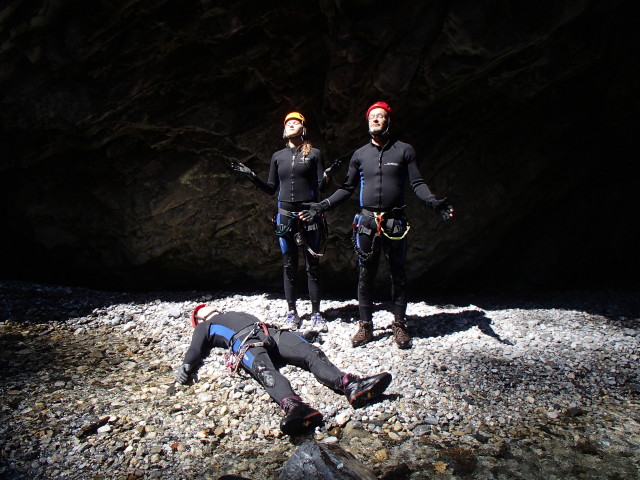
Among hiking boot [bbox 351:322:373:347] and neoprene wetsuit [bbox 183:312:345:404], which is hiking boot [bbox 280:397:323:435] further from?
hiking boot [bbox 351:322:373:347]

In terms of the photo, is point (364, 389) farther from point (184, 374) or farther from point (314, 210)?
point (314, 210)

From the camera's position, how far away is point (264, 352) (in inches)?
214

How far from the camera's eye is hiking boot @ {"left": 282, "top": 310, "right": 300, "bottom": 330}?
7.10 meters

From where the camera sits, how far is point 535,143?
26.3 ft

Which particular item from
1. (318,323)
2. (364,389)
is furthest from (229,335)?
(364,389)

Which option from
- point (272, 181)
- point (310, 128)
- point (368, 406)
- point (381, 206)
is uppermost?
point (310, 128)

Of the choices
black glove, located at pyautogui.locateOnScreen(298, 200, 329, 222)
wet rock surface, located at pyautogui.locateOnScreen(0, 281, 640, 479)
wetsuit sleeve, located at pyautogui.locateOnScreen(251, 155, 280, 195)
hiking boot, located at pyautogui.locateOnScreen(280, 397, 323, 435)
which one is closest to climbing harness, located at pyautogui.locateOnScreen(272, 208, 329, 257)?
black glove, located at pyautogui.locateOnScreen(298, 200, 329, 222)

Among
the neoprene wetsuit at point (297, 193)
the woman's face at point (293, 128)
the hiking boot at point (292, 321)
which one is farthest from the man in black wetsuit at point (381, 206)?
the hiking boot at point (292, 321)

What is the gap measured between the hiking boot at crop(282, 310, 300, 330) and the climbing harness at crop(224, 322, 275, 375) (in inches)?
48.7

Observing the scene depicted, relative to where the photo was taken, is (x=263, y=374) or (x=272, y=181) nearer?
(x=263, y=374)

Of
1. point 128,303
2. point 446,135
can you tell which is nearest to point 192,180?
point 128,303

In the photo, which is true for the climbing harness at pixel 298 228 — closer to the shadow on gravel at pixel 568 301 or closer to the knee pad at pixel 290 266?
the knee pad at pixel 290 266

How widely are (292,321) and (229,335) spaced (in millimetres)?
1527

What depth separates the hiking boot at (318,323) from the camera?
689 cm
